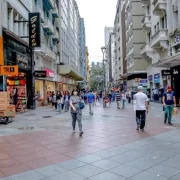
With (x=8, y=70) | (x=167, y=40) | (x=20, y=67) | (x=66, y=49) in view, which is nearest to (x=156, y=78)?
(x=167, y=40)

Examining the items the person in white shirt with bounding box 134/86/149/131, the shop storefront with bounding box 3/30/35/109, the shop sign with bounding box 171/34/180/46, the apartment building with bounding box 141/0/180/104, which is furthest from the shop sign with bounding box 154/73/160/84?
the person in white shirt with bounding box 134/86/149/131

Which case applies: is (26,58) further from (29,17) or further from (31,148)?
(31,148)

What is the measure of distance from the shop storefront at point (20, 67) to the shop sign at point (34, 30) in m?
0.80

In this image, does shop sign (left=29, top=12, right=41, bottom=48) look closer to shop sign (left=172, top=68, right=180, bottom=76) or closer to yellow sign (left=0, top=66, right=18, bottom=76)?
yellow sign (left=0, top=66, right=18, bottom=76)

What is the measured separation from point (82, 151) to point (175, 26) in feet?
64.9

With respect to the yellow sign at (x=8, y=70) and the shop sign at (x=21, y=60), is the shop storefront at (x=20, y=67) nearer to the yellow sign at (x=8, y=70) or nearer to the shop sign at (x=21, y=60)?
the shop sign at (x=21, y=60)

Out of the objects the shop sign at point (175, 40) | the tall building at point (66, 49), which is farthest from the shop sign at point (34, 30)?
the tall building at point (66, 49)

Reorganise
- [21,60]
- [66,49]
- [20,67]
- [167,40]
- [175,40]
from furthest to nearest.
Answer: [66,49] < [167,40] < [175,40] < [21,60] < [20,67]

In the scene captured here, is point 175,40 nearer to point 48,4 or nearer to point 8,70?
point 8,70

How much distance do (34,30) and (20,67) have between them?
362 cm

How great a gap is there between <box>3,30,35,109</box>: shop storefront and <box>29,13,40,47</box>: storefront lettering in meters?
0.80

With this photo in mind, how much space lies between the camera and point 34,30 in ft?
72.3

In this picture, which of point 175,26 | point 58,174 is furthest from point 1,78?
point 175,26

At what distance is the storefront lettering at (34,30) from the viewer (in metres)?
22.0
